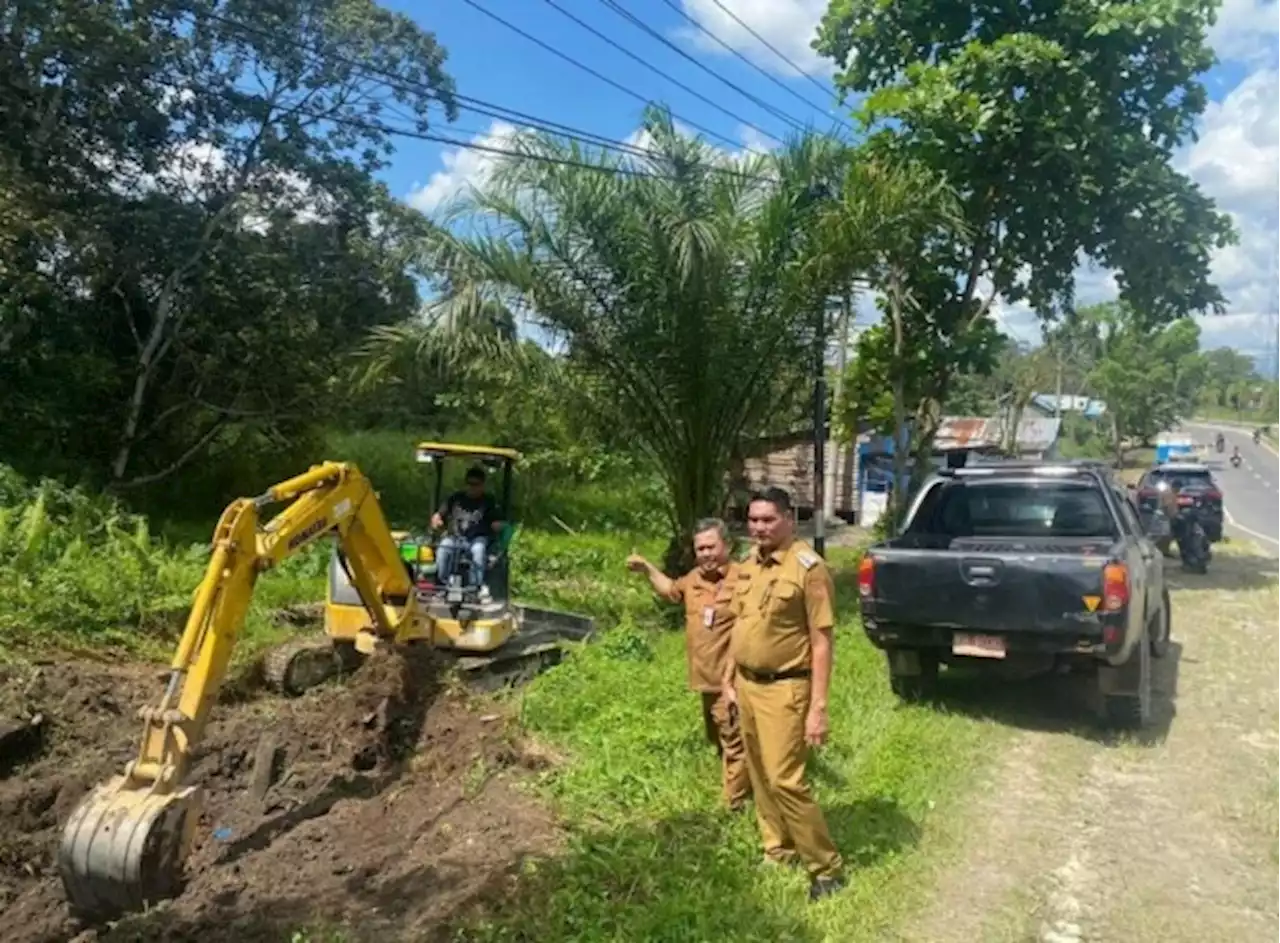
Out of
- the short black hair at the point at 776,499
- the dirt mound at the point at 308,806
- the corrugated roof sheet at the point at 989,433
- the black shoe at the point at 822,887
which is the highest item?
the corrugated roof sheet at the point at 989,433

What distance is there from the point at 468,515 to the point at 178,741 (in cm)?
416

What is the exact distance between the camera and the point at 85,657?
9.66m

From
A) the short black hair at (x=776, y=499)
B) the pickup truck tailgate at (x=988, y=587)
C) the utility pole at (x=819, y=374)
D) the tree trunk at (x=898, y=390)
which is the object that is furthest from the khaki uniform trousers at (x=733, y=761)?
the tree trunk at (x=898, y=390)

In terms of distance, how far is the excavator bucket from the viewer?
498cm

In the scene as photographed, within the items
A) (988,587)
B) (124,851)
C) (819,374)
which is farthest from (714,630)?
(819,374)

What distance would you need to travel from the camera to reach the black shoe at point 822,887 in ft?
16.0

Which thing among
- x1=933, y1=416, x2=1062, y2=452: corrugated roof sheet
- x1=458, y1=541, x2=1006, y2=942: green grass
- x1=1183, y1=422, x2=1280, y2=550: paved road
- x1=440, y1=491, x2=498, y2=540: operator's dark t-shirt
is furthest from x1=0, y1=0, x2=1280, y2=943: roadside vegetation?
x1=1183, y1=422, x2=1280, y2=550: paved road

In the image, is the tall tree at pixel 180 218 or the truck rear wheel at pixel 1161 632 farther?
the tall tree at pixel 180 218

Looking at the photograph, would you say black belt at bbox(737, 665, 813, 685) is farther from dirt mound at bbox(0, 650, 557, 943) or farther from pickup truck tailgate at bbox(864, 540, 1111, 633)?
pickup truck tailgate at bbox(864, 540, 1111, 633)

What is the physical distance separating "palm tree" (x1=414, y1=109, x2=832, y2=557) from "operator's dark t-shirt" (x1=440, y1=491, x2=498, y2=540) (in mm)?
2329

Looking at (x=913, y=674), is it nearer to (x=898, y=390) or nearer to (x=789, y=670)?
(x=789, y=670)

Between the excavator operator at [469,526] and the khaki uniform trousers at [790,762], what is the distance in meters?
4.39

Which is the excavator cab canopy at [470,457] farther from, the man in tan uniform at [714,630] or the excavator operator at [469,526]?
the man in tan uniform at [714,630]

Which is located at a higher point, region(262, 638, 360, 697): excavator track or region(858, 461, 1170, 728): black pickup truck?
region(858, 461, 1170, 728): black pickup truck
